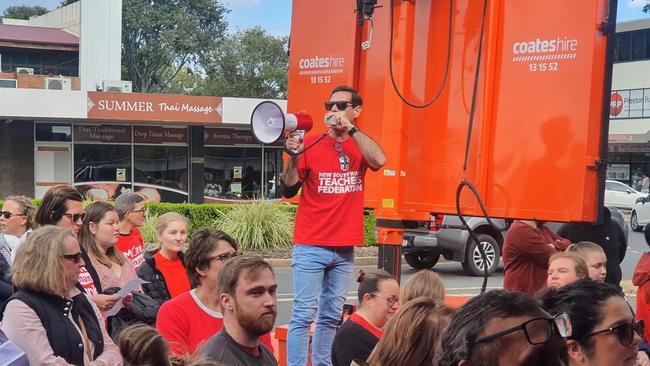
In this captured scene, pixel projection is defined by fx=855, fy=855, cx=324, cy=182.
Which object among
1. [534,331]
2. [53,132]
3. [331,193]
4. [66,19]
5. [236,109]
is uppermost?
[66,19]

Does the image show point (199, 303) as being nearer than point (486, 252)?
Yes

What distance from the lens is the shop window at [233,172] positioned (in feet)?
101

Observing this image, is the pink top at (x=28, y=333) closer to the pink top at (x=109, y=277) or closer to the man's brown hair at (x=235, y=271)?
the man's brown hair at (x=235, y=271)

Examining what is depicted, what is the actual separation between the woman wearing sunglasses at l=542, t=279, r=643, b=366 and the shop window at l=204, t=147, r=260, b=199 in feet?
90.9

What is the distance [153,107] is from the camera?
2841cm

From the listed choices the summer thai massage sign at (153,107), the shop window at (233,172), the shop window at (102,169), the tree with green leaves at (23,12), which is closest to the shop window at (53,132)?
the shop window at (102,169)

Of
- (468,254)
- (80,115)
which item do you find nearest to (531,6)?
(468,254)

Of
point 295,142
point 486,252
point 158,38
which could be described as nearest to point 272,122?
point 295,142

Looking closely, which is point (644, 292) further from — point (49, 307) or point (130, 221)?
point (130, 221)

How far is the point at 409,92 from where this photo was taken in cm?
569

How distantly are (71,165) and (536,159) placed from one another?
25225 mm

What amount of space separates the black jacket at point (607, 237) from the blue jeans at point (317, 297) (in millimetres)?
1891

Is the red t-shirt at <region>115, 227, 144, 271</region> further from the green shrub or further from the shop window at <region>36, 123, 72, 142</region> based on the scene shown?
the shop window at <region>36, 123, 72, 142</region>

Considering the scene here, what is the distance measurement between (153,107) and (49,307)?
81.1ft
